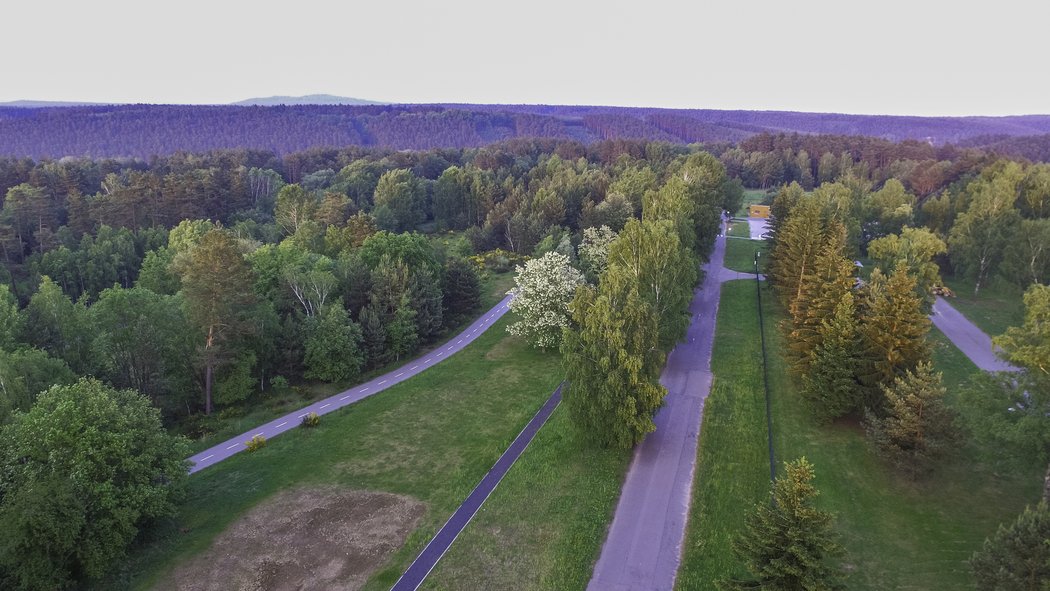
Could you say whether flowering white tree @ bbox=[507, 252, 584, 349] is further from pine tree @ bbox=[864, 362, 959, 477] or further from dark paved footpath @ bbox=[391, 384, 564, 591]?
pine tree @ bbox=[864, 362, 959, 477]

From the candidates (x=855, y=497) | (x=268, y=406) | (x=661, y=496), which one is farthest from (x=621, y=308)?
(x=268, y=406)

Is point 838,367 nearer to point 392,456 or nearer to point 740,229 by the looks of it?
point 392,456

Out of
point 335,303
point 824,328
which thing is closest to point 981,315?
point 824,328

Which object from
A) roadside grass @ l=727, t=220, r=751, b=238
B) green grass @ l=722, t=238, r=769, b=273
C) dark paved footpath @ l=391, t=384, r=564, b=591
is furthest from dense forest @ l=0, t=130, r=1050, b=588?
green grass @ l=722, t=238, r=769, b=273

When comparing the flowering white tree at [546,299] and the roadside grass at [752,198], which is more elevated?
the roadside grass at [752,198]

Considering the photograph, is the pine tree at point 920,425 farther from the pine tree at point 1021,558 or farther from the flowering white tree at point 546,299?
the flowering white tree at point 546,299

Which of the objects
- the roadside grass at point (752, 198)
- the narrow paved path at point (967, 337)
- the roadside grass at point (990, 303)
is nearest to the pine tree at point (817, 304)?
the narrow paved path at point (967, 337)
